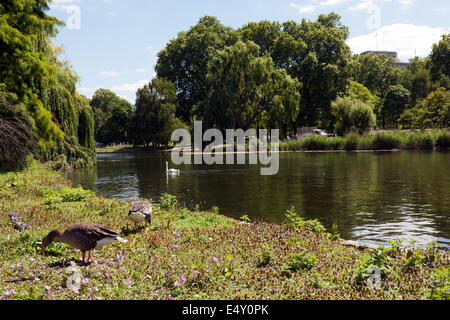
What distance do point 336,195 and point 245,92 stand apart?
1888 inches

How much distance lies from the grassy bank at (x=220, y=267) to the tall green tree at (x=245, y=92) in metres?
54.3

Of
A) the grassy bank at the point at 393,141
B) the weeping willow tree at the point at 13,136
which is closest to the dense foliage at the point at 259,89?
the grassy bank at the point at 393,141

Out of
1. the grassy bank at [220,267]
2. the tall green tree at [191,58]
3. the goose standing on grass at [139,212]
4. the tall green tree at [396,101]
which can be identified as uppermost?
the tall green tree at [191,58]

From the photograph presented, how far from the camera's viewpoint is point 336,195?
2048 centimetres

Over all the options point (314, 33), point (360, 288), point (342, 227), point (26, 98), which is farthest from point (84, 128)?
point (314, 33)

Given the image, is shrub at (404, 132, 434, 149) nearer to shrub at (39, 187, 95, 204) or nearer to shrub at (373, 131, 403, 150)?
shrub at (373, 131, 403, 150)

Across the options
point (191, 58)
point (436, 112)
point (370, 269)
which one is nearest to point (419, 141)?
point (436, 112)

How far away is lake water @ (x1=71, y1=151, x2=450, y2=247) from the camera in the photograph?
1365cm

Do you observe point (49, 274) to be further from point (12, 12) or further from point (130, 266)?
point (12, 12)

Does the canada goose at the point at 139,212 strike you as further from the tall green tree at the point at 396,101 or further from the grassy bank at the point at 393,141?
the tall green tree at the point at 396,101

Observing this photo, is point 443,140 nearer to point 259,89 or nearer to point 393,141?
point 393,141

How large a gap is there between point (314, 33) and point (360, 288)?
8323 cm

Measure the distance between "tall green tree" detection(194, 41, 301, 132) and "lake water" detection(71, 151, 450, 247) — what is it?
33.1m

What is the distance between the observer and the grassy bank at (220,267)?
19.4 feet
